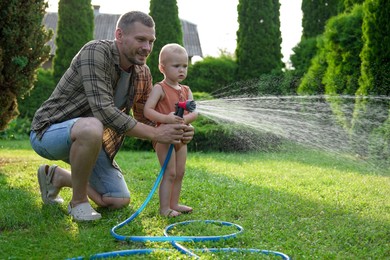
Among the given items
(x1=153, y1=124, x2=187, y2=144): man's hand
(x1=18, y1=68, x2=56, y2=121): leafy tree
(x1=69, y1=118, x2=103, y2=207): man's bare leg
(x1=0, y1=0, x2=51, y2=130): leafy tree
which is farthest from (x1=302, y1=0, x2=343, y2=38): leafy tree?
(x1=69, y1=118, x2=103, y2=207): man's bare leg

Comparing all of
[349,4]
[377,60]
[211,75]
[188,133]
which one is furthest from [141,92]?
[211,75]

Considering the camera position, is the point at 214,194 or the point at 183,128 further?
the point at 214,194

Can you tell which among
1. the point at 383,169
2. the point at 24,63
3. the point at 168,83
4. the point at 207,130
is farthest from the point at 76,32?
the point at 168,83

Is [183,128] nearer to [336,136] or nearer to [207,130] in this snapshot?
[336,136]

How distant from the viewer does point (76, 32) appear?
15.3m

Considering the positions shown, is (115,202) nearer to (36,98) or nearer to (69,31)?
(36,98)

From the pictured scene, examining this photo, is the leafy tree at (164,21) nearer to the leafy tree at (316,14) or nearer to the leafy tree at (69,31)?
the leafy tree at (69,31)

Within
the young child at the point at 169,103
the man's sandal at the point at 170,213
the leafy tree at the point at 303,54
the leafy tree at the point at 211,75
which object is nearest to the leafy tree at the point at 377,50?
the young child at the point at 169,103

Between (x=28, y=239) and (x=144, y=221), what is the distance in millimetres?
831

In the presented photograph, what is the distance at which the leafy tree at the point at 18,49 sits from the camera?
7141 mm

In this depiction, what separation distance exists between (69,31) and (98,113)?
12.3 meters

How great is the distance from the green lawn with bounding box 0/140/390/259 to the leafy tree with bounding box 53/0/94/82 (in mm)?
8793

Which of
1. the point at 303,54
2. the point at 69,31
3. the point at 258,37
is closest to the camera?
the point at 303,54

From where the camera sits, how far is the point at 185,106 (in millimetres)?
3637
